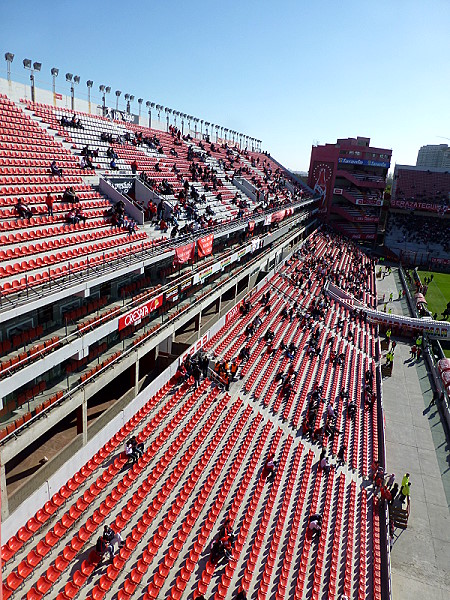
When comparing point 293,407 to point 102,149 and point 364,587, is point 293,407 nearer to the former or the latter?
point 364,587

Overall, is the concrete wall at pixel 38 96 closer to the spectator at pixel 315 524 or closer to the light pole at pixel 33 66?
→ the light pole at pixel 33 66

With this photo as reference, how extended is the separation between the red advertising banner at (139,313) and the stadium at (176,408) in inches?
5.5

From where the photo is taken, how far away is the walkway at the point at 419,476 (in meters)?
13.4

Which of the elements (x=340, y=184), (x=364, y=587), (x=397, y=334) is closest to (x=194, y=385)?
(x=364, y=587)

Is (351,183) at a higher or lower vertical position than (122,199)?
higher

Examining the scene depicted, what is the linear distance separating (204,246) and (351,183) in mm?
50548

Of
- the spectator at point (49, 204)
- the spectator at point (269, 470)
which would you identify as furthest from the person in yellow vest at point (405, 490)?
the spectator at point (49, 204)

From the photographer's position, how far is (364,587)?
466 inches

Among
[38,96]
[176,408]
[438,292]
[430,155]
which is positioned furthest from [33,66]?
[430,155]

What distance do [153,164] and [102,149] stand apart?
463 cm

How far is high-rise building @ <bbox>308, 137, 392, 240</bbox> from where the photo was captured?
62.9 meters

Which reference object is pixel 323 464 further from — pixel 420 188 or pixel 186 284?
pixel 420 188

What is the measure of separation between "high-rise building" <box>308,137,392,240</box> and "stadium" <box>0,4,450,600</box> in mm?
35441

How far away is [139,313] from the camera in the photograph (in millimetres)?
15242
